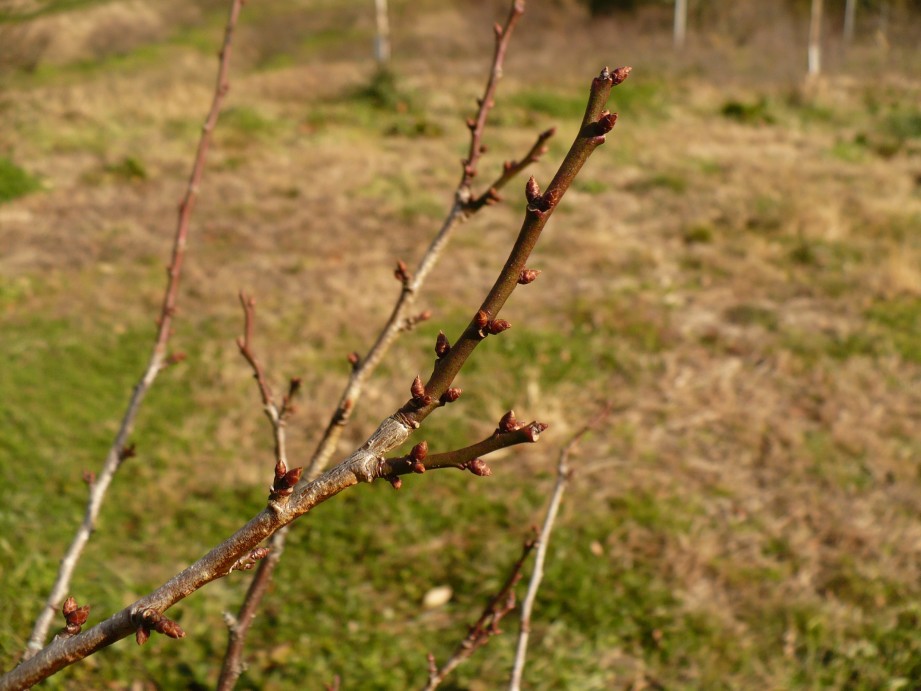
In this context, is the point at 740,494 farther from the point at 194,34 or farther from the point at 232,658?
the point at 194,34

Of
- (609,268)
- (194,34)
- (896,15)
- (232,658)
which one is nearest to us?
(232,658)

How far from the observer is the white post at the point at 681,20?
57.1 ft

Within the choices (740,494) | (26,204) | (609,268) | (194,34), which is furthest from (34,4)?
(194,34)

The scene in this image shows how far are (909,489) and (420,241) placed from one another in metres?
4.32

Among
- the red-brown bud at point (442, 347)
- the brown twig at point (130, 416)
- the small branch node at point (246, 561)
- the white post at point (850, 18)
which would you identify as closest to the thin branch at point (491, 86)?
the brown twig at point (130, 416)

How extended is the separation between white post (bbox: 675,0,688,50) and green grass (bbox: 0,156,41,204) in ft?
44.6

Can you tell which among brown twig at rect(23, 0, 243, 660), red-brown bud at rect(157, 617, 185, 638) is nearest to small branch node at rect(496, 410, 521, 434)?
red-brown bud at rect(157, 617, 185, 638)

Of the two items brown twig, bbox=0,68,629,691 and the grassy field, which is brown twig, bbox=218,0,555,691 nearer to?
brown twig, bbox=0,68,629,691

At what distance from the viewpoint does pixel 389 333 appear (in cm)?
125

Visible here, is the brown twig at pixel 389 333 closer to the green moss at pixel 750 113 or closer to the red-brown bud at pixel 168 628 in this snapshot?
the red-brown bud at pixel 168 628

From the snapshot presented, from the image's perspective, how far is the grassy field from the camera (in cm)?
280

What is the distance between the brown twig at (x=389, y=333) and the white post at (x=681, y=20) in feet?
56.6

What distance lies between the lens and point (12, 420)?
4.03 meters

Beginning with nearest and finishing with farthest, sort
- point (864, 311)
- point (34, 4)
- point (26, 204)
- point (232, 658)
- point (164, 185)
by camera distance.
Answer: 1. point (232, 658)
2. point (864, 311)
3. point (34, 4)
4. point (26, 204)
5. point (164, 185)
